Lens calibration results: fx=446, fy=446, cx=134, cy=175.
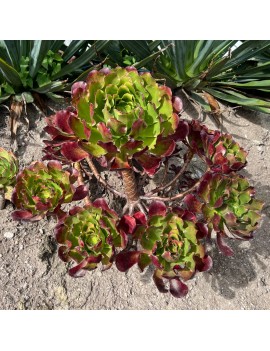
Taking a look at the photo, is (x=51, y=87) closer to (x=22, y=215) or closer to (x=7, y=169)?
(x=7, y=169)

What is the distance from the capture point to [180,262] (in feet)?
3.74

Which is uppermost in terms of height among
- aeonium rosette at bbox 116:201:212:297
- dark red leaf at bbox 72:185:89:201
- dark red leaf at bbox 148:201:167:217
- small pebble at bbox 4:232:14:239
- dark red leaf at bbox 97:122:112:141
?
dark red leaf at bbox 97:122:112:141

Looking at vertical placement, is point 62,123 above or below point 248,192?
above

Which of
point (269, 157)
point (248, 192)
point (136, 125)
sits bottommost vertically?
point (269, 157)

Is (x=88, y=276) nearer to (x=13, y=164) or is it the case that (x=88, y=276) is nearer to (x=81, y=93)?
(x=13, y=164)

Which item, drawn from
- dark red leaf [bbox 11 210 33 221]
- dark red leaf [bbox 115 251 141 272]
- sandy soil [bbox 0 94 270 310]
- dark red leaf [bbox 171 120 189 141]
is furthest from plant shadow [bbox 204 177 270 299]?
dark red leaf [bbox 11 210 33 221]

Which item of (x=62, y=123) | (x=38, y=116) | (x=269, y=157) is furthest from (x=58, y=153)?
(x=269, y=157)

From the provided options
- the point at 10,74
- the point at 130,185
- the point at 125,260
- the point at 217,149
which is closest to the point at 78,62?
the point at 10,74

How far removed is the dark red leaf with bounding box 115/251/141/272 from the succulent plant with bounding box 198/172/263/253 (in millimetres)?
222

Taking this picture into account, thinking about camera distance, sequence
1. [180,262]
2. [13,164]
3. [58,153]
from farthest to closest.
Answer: [13,164] → [58,153] → [180,262]

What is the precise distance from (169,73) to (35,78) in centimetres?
57

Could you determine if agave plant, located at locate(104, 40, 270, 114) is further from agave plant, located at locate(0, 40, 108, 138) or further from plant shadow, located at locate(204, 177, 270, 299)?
plant shadow, located at locate(204, 177, 270, 299)

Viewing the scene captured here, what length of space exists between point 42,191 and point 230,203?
1.67 feet

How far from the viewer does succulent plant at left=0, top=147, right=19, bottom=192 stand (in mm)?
1419
